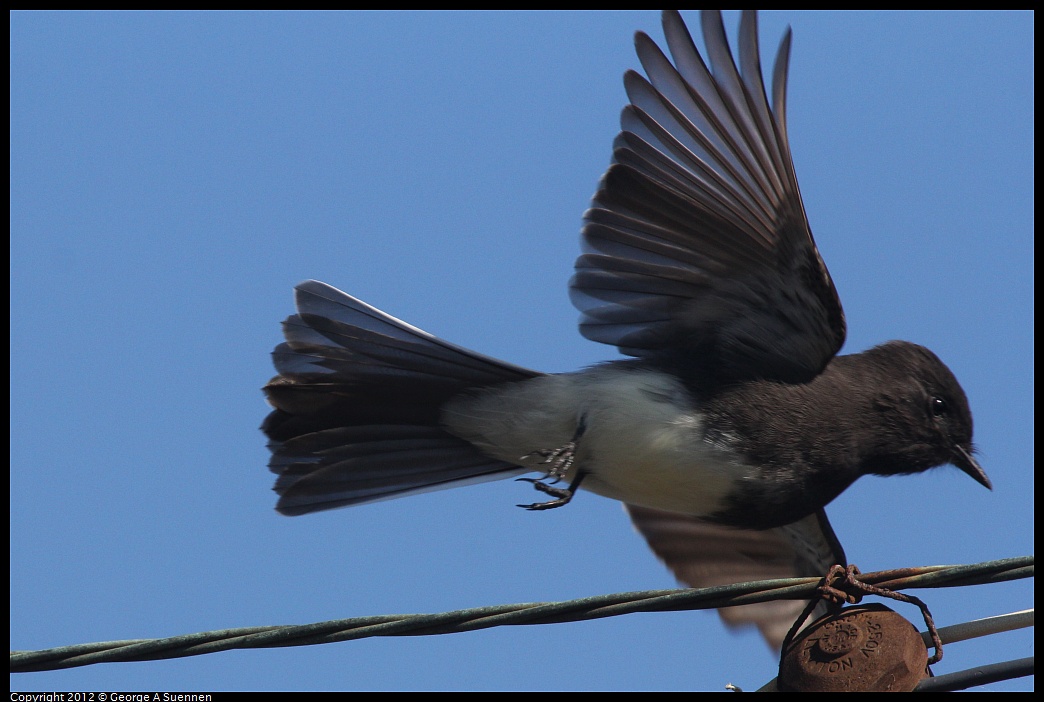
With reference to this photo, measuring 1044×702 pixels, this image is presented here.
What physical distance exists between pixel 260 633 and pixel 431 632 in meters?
0.42

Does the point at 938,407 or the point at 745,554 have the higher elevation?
the point at 938,407

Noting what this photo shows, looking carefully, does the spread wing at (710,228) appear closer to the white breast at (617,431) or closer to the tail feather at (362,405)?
the white breast at (617,431)

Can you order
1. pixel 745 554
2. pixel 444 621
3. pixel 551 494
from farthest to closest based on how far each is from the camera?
pixel 745 554 < pixel 551 494 < pixel 444 621

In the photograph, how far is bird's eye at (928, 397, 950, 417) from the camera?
4.73 m

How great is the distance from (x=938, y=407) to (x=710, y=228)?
1255mm

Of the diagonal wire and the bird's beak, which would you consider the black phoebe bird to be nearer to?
the bird's beak

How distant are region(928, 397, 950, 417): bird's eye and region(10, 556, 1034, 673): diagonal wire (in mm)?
1812

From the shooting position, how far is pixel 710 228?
446cm

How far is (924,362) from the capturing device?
4.74 metres

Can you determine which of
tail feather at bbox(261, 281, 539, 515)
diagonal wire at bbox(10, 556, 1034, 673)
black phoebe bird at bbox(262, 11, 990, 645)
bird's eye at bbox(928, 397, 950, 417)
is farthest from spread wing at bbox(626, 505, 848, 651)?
diagonal wire at bbox(10, 556, 1034, 673)

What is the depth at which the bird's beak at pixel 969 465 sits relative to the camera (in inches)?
189

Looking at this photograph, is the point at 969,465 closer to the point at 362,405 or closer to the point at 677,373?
the point at 677,373

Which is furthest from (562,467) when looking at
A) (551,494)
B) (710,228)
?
(710,228)

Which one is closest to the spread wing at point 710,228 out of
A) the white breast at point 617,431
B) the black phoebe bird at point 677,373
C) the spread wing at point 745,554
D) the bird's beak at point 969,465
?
the black phoebe bird at point 677,373
